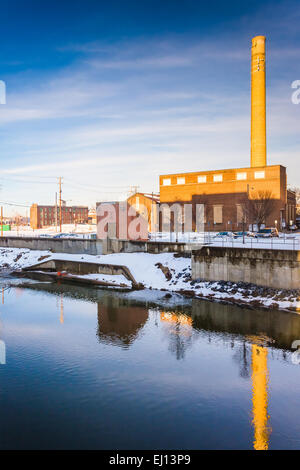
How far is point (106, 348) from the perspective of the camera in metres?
19.3

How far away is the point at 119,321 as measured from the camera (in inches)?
978

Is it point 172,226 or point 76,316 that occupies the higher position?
point 172,226

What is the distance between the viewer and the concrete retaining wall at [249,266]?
91.9 ft

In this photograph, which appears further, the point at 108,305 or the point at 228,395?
the point at 108,305

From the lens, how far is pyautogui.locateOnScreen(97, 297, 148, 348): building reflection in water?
2103 centimetres

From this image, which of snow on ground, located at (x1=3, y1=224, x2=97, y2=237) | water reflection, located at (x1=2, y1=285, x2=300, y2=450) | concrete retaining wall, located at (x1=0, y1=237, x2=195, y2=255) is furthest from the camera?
snow on ground, located at (x1=3, y1=224, x2=97, y2=237)

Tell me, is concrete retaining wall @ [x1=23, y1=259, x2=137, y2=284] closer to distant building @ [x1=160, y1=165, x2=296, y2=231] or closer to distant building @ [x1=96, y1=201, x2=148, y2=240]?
distant building @ [x1=96, y1=201, x2=148, y2=240]

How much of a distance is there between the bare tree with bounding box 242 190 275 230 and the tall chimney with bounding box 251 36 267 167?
758 centimetres

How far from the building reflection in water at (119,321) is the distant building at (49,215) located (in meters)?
90.7

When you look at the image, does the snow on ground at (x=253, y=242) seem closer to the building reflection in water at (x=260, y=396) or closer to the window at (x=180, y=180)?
the building reflection in water at (x=260, y=396)

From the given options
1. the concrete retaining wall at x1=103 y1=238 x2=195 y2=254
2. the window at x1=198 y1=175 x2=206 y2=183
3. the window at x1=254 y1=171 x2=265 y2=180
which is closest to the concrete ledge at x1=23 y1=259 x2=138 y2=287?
the concrete retaining wall at x1=103 y1=238 x2=195 y2=254
